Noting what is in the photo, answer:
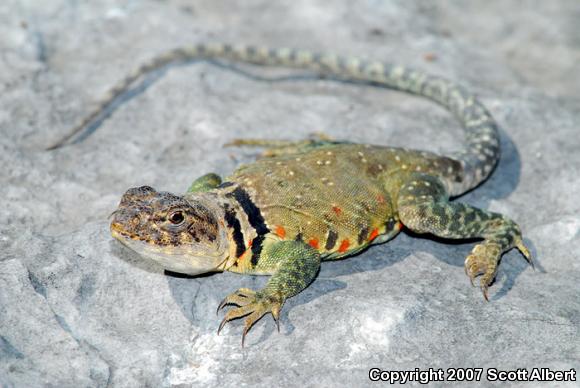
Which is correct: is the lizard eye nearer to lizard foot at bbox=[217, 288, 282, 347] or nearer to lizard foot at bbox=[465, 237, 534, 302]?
lizard foot at bbox=[217, 288, 282, 347]

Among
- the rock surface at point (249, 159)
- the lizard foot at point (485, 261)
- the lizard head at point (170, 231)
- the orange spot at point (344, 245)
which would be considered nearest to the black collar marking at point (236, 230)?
the lizard head at point (170, 231)

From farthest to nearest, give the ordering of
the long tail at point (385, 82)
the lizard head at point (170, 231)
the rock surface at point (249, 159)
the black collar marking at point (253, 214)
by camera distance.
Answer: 1. the long tail at point (385, 82)
2. the black collar marking at point (253, 214)
3. the lizard head at point (170, 231)
4. the rock surface at point (249, 159)

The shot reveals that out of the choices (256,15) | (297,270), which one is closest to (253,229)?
(297,270)

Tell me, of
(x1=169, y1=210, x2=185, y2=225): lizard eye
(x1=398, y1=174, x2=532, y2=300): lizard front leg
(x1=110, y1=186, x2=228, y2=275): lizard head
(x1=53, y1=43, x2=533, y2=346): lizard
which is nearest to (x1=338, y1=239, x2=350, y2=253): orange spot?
(x1=53, y1=43, x2=533, y2=346): lizard

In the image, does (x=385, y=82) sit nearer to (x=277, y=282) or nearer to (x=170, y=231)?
(x=277, y=282)

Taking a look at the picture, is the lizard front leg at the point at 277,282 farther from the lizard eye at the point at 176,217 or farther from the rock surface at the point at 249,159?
the lizard eye at the point at 176,217
